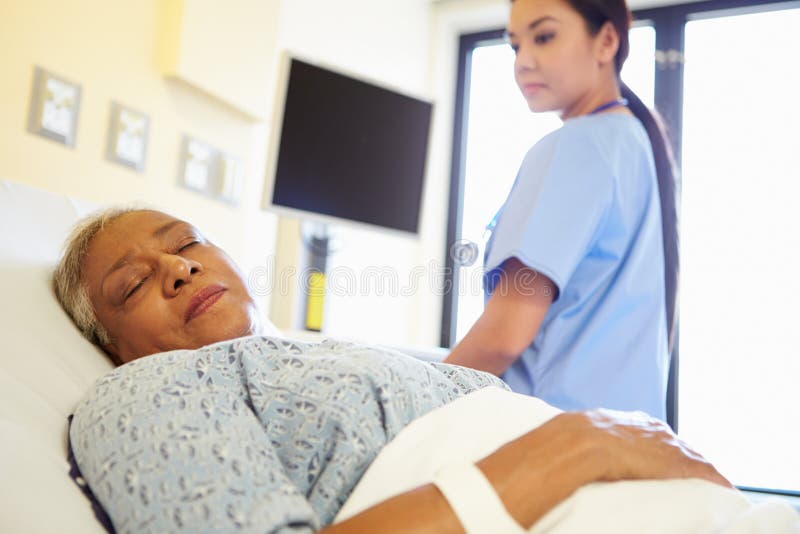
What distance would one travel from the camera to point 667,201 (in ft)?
4.83

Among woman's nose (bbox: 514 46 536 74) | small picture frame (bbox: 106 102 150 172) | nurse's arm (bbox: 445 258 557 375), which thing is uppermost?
woman's nose (bbox: 514 46 536 74)

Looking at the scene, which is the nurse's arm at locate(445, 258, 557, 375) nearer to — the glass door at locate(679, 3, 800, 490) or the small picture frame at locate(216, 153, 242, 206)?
the small picture frame at locate(216, 153, 242, 206)

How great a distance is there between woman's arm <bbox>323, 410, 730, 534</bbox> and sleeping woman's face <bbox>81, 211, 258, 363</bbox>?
0.54 meters

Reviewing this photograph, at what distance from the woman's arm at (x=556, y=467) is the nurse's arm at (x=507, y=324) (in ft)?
1.29

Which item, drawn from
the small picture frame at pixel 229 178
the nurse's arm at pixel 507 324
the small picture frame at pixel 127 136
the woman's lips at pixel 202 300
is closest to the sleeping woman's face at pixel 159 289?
the woman's lips at pixel 202 300

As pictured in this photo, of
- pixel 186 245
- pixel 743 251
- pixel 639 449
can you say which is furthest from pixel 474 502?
pixel 743 251

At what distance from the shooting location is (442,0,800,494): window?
8.98 ft

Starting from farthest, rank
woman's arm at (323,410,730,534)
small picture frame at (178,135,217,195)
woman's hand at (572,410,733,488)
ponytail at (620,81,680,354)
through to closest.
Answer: small picture frame at (178,135,217,195) < ponytail at (620,81,680,354) < woman's hand at (572,410,733,488) < woman's arm at (323,410,730,534)

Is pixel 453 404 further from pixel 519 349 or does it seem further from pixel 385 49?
pixel 385 49

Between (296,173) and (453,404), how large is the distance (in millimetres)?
1356

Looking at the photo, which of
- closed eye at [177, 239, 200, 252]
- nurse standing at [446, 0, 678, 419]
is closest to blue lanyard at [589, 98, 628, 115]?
nurse standing at [446, 0, 678, 419]

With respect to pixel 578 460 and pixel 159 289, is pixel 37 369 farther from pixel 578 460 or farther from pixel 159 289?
pixel 578 460

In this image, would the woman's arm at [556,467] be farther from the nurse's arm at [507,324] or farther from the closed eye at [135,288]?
the closed eye at [135,288]

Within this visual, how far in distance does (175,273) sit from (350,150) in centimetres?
113
